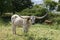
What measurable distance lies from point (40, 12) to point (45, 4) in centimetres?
650

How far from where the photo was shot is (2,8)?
23188 mm

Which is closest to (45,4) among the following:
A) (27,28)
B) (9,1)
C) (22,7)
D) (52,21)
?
(22,7)

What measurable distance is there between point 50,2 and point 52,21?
7113 millimetres

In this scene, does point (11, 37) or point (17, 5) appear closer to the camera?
point (11, 37)

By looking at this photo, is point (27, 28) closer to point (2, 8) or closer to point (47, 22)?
point (47, 22)

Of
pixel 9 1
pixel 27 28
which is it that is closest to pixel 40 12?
pixel 9 1

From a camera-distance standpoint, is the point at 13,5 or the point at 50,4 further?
the point at 50,4

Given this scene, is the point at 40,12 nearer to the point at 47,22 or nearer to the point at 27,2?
the point at 47,22

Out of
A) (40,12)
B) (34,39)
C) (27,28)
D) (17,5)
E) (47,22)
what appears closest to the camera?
(34,39)

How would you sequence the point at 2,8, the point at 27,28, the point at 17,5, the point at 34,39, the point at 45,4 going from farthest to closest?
the point at 45,4 → the point at 17,5 → the point at 2,8 → the point at 27,28 → the point at 34,39

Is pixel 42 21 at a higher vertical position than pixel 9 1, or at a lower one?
lower

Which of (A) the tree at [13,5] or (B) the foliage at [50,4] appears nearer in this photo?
(A) the tree at [13,5]

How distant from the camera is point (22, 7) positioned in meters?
26.6

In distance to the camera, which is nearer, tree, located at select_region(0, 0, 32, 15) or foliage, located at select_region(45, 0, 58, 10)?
tree, located at select_region(0, 0, 32, 15)
